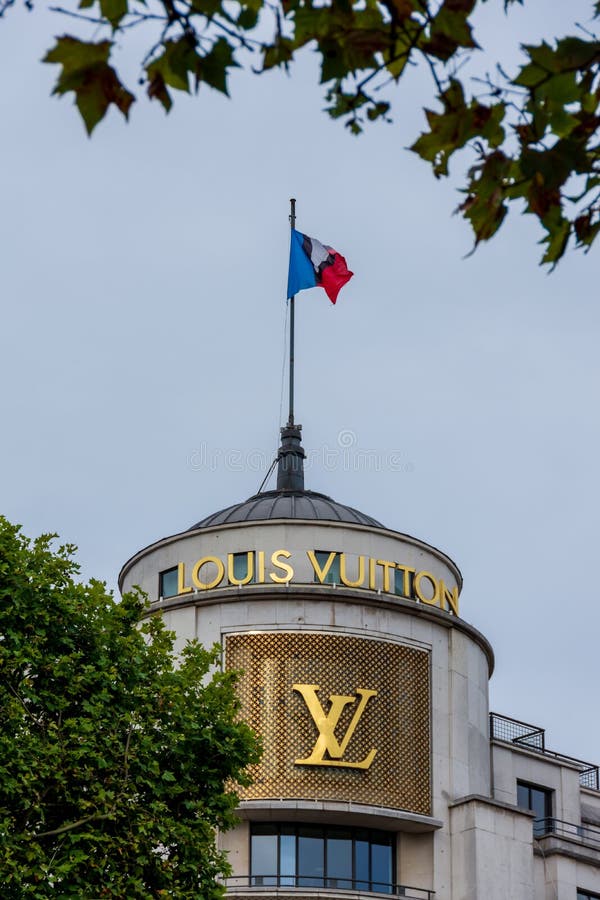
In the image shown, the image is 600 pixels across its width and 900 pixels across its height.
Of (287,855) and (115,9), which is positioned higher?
(287,855)

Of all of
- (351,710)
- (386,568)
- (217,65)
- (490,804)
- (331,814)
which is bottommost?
(217,65)

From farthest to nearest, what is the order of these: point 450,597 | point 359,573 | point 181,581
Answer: point 450,597
point 181,581
point 359,573

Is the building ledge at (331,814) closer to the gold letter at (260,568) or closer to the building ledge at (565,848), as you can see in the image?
the building ledge at (565,848)

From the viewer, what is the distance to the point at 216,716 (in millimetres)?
33781

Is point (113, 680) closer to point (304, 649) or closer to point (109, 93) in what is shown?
point (304, 649)

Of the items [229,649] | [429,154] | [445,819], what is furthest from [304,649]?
→ [429,154]

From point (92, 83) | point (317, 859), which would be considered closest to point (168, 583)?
point (317, 859)

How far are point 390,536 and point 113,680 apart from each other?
1763cm

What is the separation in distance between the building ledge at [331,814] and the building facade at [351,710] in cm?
5

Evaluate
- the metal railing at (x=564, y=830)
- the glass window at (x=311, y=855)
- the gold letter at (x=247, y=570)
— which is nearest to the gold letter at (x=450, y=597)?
the gold letter at (x=247, y=570)

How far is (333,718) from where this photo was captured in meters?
47.1

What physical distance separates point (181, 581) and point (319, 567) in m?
3.99

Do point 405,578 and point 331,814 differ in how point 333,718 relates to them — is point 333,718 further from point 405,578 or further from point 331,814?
point 405,578

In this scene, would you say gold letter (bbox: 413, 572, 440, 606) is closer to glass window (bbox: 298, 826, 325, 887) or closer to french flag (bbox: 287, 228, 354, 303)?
glass window (bbox: 298, 826, 325, 887)
